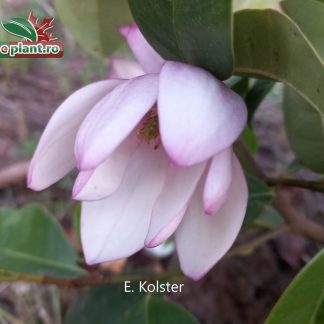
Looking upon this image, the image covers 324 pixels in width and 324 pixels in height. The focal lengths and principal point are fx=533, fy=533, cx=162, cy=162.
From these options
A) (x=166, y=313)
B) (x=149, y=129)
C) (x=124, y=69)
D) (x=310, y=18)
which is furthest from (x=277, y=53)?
(x=166, y=313)

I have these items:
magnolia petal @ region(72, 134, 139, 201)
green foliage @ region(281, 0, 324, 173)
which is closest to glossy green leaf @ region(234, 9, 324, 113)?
green foliage @ region(281, 0, 324, 173)

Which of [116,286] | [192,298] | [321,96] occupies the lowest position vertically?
[192,298]

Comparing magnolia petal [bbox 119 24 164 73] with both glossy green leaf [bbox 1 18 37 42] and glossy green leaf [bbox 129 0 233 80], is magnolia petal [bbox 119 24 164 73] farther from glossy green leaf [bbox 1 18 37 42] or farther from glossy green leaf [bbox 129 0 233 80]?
glossy green leaf [bbox 1 18 37 42]

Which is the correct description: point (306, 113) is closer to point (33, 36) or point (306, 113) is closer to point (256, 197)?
point (256, 197)

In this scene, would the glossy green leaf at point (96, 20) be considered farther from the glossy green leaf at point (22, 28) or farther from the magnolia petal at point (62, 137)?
the magnolia petal at point (62, 137)

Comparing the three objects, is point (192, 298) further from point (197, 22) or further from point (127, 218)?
point (197, 22)

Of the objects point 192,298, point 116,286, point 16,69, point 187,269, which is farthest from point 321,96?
point 16,69
